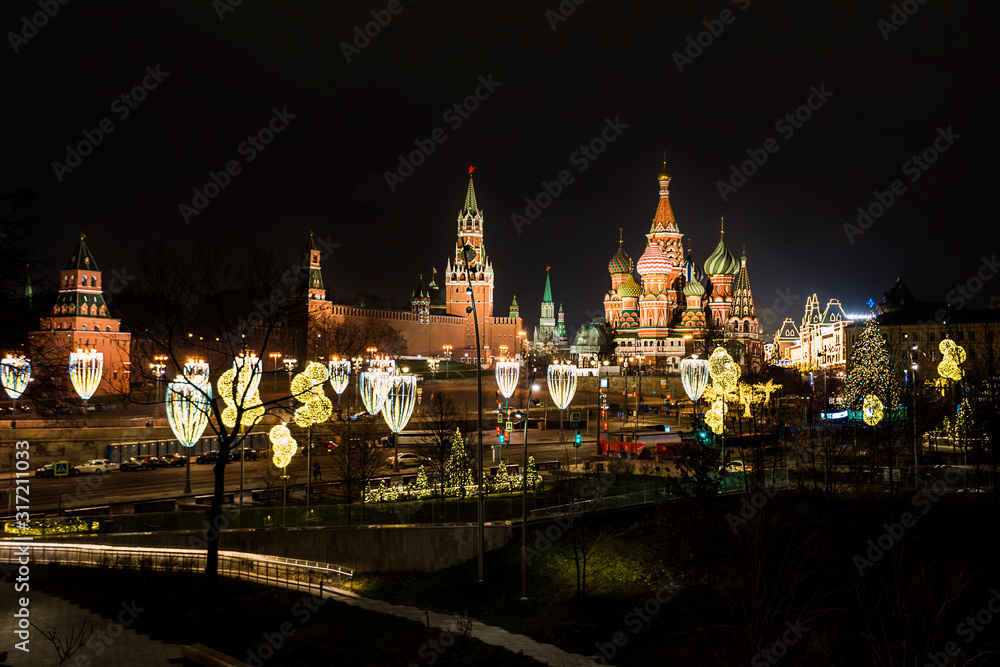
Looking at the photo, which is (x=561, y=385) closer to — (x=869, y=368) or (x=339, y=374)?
(x=339, y=374)

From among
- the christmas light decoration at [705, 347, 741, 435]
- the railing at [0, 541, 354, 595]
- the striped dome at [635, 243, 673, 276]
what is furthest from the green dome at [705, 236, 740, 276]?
the railing at [0, 541, 354, 595]

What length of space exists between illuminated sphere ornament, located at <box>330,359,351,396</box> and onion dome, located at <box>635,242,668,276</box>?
67.3 m

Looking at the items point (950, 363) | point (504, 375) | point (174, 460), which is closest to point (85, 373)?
point (174, 460)

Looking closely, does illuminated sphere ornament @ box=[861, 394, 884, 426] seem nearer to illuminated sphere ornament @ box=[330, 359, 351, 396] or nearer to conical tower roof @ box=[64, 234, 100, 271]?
illuminated sphere ornament @ box=[330, 359, 351, 396]

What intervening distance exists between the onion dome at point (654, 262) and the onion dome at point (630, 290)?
5110mm

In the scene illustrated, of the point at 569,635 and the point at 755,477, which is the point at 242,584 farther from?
the point at 755,477

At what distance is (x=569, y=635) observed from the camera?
15.9 m

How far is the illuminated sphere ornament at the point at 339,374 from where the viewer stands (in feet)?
163

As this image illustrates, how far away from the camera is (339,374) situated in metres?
53.2

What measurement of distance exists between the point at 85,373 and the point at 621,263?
289 ft

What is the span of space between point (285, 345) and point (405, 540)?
7453cm

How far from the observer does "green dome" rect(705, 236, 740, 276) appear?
388ft

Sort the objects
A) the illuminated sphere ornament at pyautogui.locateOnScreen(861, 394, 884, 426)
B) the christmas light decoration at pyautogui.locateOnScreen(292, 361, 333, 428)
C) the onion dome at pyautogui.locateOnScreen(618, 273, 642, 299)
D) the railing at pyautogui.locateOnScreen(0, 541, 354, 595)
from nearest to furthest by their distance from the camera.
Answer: the railing at pyautogui.locateOnScreen(0, 541, 354, 595) < the christmas light decoration at pyautogui.locateOnScreen(292, 361, 333, 428) < the illuminated sphere ornament at pyautogui.locateOnScreen(861, 394, 884, 426) < the onion dome at pyautogui.locateOnScreen(618, 273, 642, 299)

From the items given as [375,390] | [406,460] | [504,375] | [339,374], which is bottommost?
[406,460]
